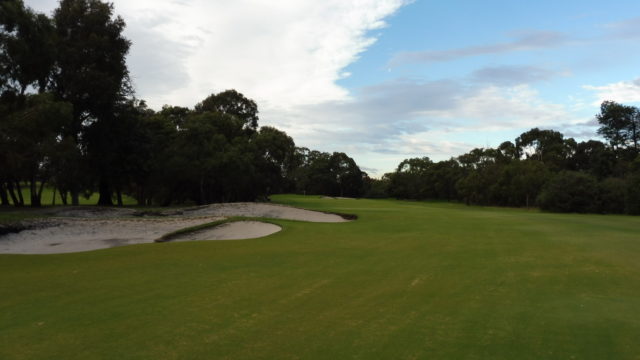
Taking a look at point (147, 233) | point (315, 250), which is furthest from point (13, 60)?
point (315, 250)

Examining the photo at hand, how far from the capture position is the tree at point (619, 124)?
96125mm

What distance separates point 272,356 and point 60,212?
33.5 metres

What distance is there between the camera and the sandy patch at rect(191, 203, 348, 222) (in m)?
36.8

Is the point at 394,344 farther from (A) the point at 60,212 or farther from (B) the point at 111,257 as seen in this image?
(A) the point at 60,212

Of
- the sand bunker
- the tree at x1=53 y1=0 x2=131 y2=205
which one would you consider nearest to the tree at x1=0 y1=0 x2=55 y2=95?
the tree at x1=53 y1=0 x2=131 y2=205

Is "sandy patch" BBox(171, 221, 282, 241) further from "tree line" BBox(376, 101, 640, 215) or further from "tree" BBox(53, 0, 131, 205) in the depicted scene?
"tree line" BBox(376, 101, 640, 215)

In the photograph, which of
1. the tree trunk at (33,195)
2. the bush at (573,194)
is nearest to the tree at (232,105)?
the tree trunk at (33,195)

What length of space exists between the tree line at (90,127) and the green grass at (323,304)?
18.7 meters

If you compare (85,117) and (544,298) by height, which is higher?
(85,117)

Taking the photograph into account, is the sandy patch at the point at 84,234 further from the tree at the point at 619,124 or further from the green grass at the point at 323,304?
the tree at the point at 619,124

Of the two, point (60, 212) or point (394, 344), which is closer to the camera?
point (394, 344)

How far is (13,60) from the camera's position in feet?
102

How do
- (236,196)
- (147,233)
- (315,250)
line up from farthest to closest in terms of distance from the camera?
(236,196)
(147,233)
(315,250)

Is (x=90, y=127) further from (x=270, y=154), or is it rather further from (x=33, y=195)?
(x=270, y=154)
